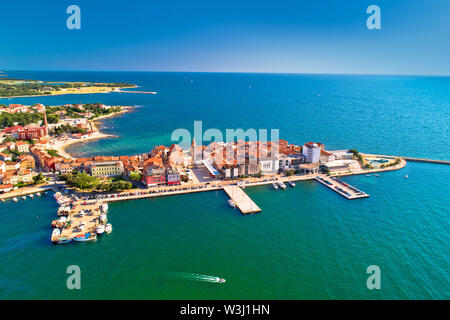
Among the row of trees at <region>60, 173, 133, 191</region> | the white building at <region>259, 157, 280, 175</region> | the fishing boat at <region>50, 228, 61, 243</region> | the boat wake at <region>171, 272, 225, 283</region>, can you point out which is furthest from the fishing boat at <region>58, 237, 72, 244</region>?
the white building at <region>259, 157, 280, 175</region>

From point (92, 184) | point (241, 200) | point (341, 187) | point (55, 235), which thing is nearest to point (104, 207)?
point (92, 184)

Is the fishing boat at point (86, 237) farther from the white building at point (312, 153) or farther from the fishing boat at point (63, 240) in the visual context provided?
the white building at point (312, 153)

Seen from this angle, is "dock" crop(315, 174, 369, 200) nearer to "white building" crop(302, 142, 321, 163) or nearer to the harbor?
"white building" crop(302, 142, 321, 163)

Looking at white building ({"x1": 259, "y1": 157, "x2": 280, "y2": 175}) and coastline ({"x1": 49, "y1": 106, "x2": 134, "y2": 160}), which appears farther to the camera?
coastline ({"x1": 49, "y1": 106, "x2": 134, "y2": 160})

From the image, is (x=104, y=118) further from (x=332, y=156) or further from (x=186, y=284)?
(x=186, y=284)

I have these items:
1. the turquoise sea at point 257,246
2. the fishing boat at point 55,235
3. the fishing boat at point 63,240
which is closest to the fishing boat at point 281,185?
the turquoise sea at point 257,246

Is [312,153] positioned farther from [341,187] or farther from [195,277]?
[195,277]

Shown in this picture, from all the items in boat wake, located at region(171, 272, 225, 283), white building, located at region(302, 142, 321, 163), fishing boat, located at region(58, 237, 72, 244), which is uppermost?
white building, located at region(302, 142, 321, 163)
